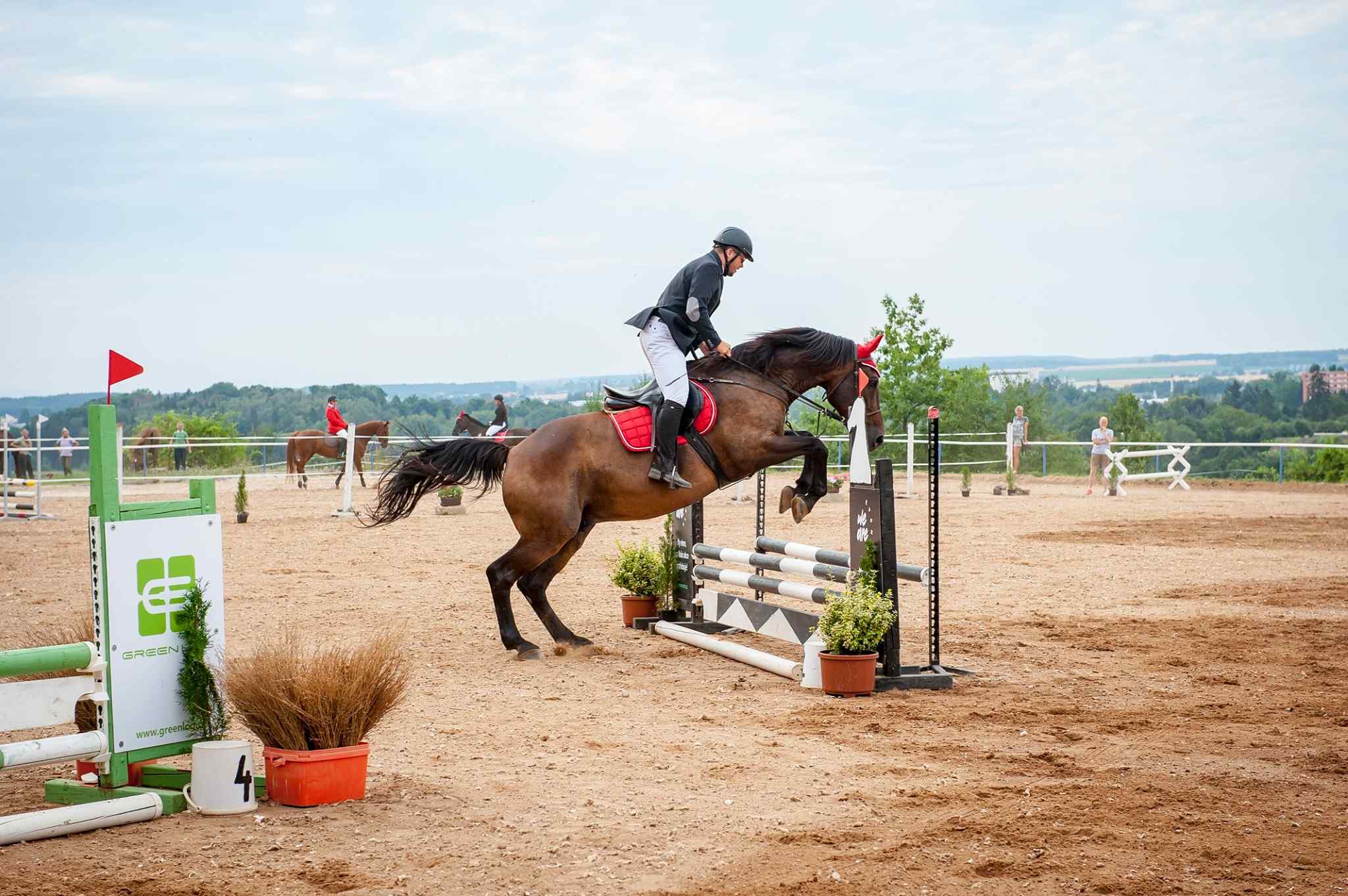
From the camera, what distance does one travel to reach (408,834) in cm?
397

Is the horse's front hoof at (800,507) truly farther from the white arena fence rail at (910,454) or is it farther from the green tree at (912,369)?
the green tree at (912,369)

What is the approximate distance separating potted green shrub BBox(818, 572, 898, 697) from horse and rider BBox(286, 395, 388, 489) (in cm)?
1922

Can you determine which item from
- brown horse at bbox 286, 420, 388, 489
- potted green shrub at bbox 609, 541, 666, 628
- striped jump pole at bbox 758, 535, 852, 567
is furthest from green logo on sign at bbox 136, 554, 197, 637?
brown horse at bbox 286, 420, 388, 489

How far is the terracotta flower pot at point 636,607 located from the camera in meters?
8.84

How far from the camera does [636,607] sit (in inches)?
349

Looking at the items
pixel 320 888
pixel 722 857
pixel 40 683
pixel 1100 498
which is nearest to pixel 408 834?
pixel 320 888

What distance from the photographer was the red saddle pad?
7.36 meters

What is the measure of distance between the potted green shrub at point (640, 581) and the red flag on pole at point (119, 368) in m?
4.06

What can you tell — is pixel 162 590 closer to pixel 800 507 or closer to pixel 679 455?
pixel 679 455

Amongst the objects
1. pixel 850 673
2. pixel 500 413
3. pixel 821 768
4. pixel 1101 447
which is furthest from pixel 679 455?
pixel 1101 447

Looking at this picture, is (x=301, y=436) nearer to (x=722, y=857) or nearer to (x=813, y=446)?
(x=813, y=446)

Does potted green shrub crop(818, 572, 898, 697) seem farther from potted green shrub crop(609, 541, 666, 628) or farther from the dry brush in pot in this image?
the dry brush in pot

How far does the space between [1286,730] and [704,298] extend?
3.81 metres

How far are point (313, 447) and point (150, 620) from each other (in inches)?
933
